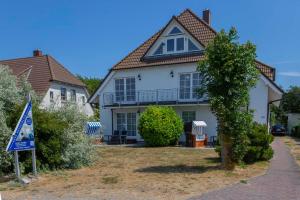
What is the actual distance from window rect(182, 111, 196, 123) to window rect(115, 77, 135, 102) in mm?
4274

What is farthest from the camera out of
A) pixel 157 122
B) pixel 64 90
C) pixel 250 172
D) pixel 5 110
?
pixel 64 90

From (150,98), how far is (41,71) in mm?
13711

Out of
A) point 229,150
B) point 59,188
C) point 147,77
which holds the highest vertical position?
point 147,77

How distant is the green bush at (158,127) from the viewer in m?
22.3

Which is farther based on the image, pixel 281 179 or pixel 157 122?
pixel 157 122

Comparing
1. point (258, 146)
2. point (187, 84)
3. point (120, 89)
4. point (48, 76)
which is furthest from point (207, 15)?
point (258, 146)

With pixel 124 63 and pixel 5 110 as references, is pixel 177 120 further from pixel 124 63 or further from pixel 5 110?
pixel 5 110

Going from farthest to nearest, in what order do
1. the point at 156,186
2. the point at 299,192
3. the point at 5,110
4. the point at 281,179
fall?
the point at 5,110 < the point at 281,179 < the point at 156,186 < the point at 299,192

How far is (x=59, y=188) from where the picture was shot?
32.0 ft

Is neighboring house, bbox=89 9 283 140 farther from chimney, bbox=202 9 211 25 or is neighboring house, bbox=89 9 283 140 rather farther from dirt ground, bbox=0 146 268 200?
dirt ground, bbox=0 146 268 200

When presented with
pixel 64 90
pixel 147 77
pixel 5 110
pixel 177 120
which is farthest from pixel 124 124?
pixel 5 110

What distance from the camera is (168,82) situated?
2619cm

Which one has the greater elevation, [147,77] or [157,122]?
[147,77]

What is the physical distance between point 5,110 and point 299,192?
9668 mm
